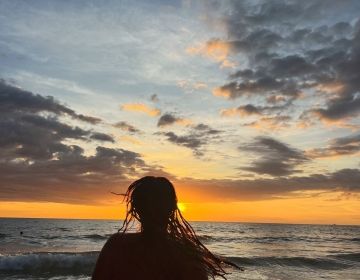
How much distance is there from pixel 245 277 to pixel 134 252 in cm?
1790

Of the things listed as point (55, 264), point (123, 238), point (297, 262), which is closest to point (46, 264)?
point (55, 264)

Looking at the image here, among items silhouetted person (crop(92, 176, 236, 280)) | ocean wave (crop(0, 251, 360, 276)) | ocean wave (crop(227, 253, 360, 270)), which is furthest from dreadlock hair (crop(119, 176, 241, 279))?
ocean wave (crop(227, 253, 360, 270))

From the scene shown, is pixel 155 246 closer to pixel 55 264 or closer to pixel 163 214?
pixel 163 214

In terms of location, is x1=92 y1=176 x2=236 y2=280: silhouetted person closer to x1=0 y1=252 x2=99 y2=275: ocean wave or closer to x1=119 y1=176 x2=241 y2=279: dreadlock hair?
x1=119 y1=176 x2=241 y2=279: dreadlock hair

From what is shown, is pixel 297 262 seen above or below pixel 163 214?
below

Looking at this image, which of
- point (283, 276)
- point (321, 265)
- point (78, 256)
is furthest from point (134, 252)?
point (321, 265)

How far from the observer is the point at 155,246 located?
258cm

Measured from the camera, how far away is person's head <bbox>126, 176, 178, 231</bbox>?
262 cm

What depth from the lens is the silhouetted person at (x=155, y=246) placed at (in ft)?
8.21

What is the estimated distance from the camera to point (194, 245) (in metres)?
2.64

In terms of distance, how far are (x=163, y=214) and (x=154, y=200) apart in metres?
0.10

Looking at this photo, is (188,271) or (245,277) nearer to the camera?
(188,271)

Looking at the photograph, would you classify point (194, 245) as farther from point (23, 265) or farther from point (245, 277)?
point (23, 265)

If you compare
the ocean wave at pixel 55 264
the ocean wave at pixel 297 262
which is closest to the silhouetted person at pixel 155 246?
the ocean wave at pixel 55 264
